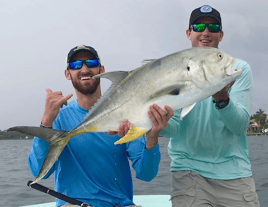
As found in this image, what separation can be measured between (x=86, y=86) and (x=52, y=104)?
25.6 inches

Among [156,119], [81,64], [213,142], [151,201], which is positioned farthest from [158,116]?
[151,201]

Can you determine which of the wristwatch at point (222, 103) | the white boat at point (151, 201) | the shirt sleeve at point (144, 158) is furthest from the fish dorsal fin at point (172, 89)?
the white boat at point (151, 201)

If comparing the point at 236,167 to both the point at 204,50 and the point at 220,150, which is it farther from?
the point at 204,50

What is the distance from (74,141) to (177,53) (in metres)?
1.53

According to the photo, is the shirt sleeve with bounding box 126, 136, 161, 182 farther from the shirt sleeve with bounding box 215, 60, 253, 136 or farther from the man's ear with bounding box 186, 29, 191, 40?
the man's ear with bounding box 186, 29, 191, 40

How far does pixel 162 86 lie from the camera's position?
2129mm

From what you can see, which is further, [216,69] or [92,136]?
[92,136]

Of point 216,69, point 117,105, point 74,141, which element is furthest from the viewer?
point 74,141

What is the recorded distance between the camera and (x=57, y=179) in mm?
3109

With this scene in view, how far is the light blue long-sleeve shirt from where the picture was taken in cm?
284

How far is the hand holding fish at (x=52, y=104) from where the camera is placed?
2490 millimetres

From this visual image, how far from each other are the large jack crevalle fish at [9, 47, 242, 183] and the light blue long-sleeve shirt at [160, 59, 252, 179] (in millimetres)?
664

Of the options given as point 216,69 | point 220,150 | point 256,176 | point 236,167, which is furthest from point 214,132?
point 256,176

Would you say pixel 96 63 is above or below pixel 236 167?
above
